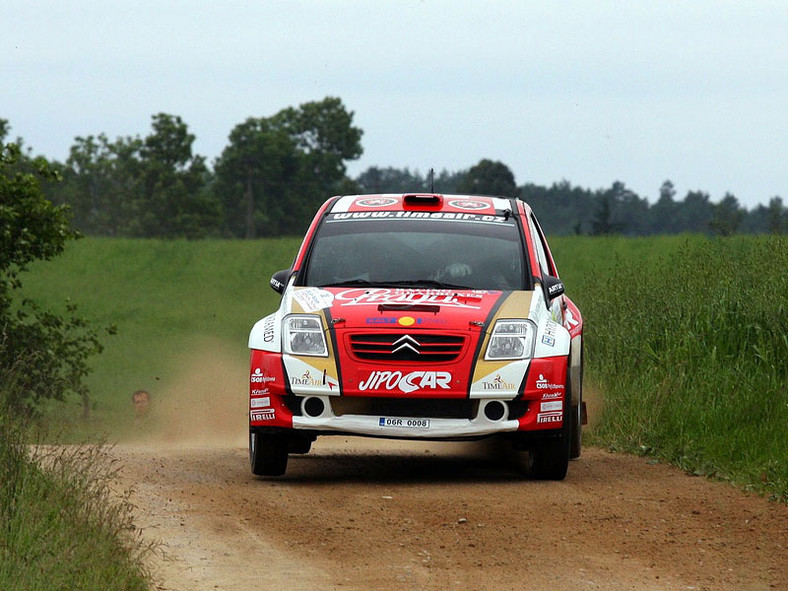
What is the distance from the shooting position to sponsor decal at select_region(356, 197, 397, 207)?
10.9 metres

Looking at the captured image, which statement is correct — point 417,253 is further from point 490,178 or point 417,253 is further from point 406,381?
point 490,178

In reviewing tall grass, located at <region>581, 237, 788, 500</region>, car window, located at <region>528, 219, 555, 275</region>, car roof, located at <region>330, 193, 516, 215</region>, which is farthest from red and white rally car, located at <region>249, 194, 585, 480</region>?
tall grass, located at <region>581, 237, 788, 500</region>

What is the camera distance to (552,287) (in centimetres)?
999

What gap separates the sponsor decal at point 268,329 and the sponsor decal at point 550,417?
1842mm

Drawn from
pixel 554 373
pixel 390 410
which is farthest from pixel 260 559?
pixel 554 373

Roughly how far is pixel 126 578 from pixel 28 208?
515 inches

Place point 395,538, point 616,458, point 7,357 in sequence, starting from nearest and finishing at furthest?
point 395,538 < point 616,458 < point 7,357

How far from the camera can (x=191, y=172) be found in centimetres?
9212

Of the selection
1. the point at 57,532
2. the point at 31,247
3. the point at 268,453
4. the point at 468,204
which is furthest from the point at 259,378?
the point at 31,247

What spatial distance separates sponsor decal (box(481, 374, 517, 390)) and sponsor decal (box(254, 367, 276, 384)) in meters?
Answer: 1.39

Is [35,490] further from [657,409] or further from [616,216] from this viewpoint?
[616,216]

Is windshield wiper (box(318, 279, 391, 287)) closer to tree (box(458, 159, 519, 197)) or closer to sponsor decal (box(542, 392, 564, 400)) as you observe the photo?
sponsor decal (box(542, 392, 564, 400))

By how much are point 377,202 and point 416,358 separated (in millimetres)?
2182

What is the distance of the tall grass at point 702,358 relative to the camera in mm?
11047
